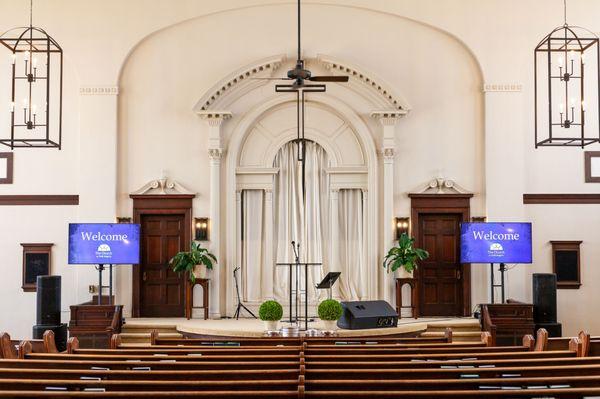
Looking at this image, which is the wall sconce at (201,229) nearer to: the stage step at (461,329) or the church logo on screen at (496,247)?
the stage step at (461,329)

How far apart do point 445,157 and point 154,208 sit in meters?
6.01

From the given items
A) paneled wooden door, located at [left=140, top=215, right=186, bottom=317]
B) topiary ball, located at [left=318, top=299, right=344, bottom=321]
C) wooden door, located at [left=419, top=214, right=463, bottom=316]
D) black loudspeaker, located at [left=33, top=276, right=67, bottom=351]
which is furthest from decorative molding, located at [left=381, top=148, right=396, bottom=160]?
black loudspeaker, located at [left=33, top=276, right=67, bottom=351]

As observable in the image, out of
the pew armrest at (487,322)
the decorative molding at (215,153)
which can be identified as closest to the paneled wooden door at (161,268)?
the decorative molding at (215,153)

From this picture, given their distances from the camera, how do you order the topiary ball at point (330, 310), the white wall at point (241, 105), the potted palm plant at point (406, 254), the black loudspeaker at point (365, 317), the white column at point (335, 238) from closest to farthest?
the topiary ball at point (330, 310) < the black loudspeaker at point (365, 317) < the potted palm plant at point (406, 254) < the white wall at point (241, 105) < the white column at point (335, 238)

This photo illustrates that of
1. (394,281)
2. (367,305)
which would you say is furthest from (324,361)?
(394,281)

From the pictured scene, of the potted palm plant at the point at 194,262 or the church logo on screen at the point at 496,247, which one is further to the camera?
the potted palm plant at the point at 194,262

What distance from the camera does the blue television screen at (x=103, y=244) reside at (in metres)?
12.5

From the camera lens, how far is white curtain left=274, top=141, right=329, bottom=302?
14.0m

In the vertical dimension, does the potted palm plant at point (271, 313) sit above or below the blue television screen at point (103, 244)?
below

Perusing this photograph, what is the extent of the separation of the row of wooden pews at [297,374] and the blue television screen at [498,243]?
655 cm

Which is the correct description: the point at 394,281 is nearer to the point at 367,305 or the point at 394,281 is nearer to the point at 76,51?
the point at 367,305

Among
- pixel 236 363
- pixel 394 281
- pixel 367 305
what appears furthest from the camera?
pixel 394 281

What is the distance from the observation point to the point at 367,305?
11.6 m

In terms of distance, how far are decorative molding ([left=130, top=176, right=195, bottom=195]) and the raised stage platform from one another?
2532mm
